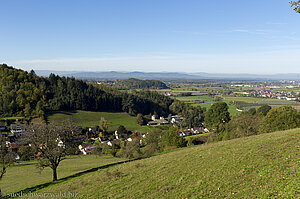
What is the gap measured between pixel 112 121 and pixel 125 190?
90.4 metres

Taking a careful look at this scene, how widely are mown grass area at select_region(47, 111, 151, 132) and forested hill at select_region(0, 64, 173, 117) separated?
5370 mm

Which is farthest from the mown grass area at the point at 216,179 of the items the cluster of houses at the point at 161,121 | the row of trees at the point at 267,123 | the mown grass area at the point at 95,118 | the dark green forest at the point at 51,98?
the cluster of houses at the point at 161,121

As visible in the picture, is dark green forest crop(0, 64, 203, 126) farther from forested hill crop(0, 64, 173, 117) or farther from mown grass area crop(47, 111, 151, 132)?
mown grass area crop(47, 111, 151, 132)

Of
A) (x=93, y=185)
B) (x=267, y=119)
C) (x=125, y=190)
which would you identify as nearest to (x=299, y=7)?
(x=125, y=190)

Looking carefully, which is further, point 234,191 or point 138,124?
point 138,124

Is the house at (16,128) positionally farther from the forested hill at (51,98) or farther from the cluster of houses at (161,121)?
the cluster of houses at (161,121)

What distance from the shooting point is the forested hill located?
95.1m

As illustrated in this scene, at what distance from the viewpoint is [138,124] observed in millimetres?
106500

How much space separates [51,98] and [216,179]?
11612cm

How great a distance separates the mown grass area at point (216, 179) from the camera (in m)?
11.1

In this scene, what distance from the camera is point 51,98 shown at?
372 feet

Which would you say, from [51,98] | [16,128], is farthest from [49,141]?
[51,98]

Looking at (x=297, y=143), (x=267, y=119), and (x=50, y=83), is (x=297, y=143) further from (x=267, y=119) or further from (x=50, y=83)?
(x=50, y=83)

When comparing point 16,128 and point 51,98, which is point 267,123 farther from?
point 51,98
